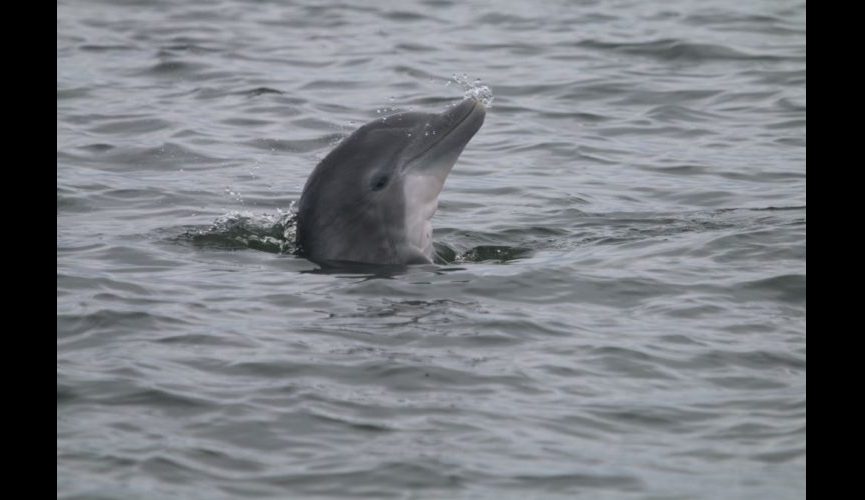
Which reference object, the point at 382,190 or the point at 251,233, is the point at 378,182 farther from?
the point at 251,233

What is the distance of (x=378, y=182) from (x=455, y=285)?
0.99 m

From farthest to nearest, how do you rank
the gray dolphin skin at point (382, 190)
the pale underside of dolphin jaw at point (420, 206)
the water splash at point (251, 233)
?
the water splash at point (251, 233)
the pale underside of dolphin jaw at point (420, 206)
the gray dolphin skin at point (382, 190)

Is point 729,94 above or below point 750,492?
above

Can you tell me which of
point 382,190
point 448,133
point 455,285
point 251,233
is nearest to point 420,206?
point 382,190

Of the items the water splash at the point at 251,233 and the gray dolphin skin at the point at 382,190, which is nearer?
the gray dolphin skin at the point at 382,190

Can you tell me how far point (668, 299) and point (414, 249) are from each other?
1895 mm

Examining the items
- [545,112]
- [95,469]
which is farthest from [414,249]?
[545,112]

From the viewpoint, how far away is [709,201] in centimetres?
1399

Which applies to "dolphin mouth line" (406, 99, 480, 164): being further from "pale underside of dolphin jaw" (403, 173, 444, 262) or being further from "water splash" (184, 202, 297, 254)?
"water splash" (184, 202, 297, 254)

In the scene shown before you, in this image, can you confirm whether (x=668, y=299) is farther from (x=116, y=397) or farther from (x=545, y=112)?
(x=545, y=112)

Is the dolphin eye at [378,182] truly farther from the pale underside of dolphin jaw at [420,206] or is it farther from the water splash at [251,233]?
the water splash at [251,233]

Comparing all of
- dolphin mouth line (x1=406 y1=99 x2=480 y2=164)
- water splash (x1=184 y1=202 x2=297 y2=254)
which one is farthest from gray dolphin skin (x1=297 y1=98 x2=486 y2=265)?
water splash (x1=184 y1=202 x2=297 y2=254)

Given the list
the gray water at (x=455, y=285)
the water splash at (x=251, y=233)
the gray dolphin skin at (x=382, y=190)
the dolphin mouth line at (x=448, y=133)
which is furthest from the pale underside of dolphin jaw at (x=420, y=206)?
the water splash at (x=251, y=233)

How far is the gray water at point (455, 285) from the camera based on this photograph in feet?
26.6
